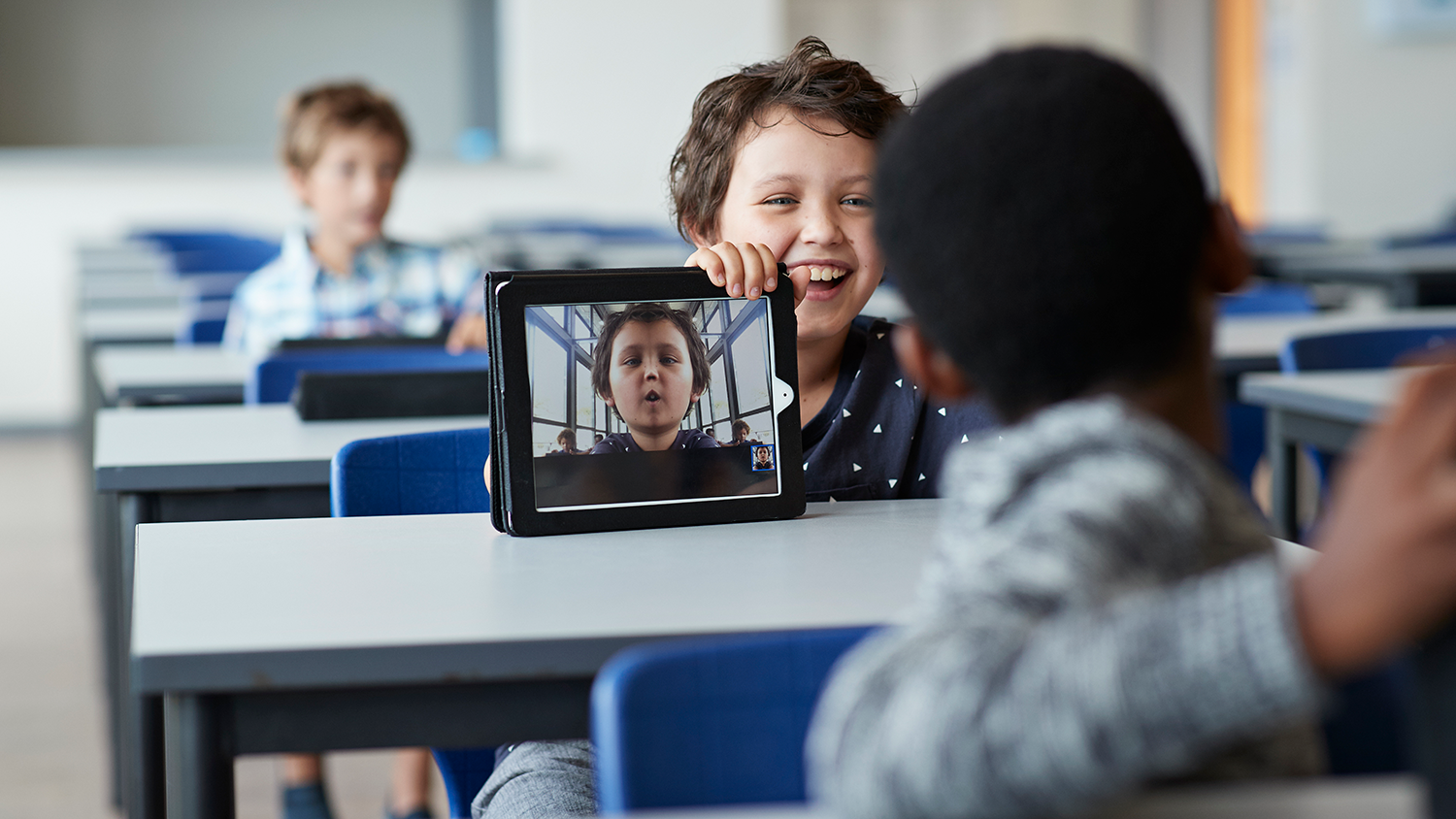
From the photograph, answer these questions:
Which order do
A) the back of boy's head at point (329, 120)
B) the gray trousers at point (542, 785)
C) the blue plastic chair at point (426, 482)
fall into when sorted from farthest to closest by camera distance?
the back of boy's head at point (329, 120) < the blue plastic chair at point (426, 482) < the gray trousers at point (542, 785)

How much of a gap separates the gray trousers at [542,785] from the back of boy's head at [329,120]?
2091mm

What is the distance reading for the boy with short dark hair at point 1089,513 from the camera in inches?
17.8

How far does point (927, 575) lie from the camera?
1.90 ft

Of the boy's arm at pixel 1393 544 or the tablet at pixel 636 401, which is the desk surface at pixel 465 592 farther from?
the boy's arm at pixel 1393 544

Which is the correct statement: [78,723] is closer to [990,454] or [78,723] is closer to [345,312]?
[345,312]

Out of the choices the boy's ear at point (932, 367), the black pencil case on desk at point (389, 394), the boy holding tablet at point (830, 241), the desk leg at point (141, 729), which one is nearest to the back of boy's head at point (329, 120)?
the black pencil case on desk at point (389, 394)

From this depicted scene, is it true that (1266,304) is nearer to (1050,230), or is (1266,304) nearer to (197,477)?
(197,477)

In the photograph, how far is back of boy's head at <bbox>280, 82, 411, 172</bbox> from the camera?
9.87 ft

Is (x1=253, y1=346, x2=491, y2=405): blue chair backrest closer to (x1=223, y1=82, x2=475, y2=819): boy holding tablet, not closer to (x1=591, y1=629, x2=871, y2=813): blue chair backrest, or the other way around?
(x1=223, y1=82, x2=475, y2=819): boy holding tablet

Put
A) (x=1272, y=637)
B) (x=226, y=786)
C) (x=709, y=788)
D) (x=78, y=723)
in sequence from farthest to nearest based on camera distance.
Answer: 1. (x=78, y=723)
2. (x=226, y=786)
3. (x=709, y=788)
4. (x=1272, y=637)

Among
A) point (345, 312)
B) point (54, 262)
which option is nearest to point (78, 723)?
point (345, 312)

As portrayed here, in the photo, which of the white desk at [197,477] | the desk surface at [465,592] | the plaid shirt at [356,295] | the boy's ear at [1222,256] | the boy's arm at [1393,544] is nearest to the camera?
the boy's arm at [1393,544]

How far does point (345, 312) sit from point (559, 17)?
436 centimetres

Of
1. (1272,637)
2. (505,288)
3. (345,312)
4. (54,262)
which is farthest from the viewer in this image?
(54,262)
